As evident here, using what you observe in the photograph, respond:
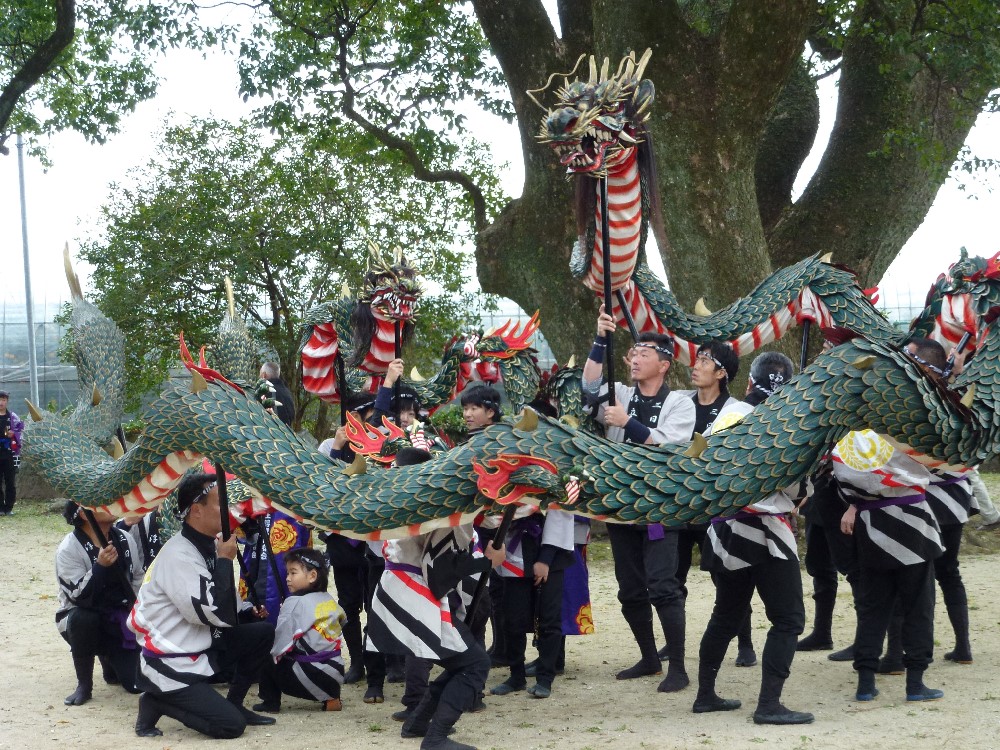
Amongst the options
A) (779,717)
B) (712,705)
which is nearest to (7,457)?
(712,705)

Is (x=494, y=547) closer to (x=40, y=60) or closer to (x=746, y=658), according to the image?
(x=746, y=658)

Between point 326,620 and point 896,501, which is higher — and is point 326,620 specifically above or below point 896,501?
below

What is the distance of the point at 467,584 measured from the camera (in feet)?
17.8

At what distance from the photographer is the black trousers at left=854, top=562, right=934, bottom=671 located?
536cm

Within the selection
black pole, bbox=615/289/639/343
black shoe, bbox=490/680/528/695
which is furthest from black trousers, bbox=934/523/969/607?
black shoe, bbox=490/680/528/695

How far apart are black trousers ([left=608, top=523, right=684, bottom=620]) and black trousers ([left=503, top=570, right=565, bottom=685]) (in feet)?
1.17

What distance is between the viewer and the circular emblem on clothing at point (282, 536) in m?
6.27

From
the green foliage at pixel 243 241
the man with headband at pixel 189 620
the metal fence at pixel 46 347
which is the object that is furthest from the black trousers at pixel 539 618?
the metal fence at pixel 46 347

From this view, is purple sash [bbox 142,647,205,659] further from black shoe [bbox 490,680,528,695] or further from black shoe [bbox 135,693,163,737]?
black shoe [bbox 490,680,528,695]

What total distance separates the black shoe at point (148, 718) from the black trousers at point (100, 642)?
2.65 feet

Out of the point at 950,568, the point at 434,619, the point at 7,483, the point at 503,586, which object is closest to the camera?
the point at 434,619

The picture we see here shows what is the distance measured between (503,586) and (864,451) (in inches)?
84.5

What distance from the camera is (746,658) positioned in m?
6.37

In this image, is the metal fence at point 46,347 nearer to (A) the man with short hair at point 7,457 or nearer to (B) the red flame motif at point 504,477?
(A) the man with short hair at point 7,457
